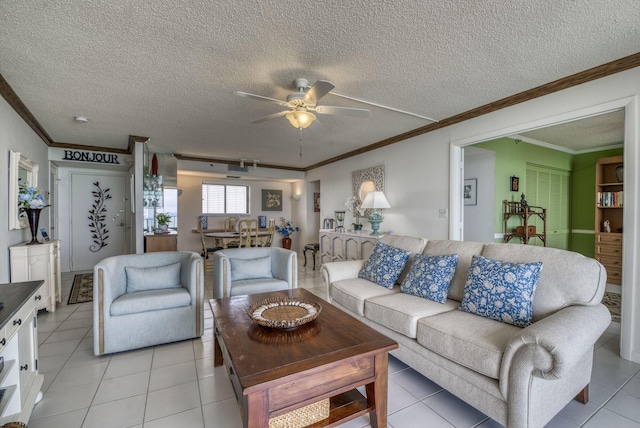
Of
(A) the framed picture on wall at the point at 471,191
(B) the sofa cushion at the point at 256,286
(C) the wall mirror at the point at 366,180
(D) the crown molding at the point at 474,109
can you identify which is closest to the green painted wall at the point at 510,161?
(A) the framed picture on wall at the point at 471,191

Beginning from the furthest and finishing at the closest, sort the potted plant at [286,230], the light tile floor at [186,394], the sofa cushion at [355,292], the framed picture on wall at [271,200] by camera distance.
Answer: the framed picture on wall at [271,200] < the potted plant at [286,230] < the sofa cushion at [355,292] < the light tile floor at [186,394]

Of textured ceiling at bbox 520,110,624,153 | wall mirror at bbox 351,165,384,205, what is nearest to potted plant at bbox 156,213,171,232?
wall mirror at bbox 351,165,384,205

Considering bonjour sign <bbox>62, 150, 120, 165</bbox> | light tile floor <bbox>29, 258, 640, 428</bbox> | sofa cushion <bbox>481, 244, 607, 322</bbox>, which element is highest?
bonjour sign <bbox>62, 150, 120, 165</bbox>

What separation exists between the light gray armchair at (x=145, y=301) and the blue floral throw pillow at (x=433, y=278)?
1.95 m

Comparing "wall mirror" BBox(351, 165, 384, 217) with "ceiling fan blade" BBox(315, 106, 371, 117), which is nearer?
"ceiling fan blade" BBox(315, 106, 371, 117)

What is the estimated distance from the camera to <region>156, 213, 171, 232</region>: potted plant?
4659 mm

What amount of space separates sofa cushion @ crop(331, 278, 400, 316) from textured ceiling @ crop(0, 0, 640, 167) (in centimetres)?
188

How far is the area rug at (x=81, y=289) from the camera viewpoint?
3.85 m

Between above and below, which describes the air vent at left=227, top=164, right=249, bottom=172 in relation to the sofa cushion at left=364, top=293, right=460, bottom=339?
above

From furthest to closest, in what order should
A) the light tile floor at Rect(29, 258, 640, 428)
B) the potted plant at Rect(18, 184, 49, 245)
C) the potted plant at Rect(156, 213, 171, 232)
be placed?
the potted plant at Rect(156, 213, 171, 232), the potted plant at Rect(18, 184, 49, 245), the light tile floor at Rect(29, 258, 640, 428)

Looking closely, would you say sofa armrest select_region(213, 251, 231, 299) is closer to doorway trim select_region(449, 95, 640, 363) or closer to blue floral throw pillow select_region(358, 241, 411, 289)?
blue floral throw pillow select_region(358, 241, 411, 289)

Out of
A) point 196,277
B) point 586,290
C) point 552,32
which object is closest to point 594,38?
point 552,32

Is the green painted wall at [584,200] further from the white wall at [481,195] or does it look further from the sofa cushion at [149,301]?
the sofa cushion at [149,301]

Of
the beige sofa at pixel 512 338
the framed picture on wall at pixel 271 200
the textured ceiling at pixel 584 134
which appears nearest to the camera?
the beige sofa at pixel 512 338
